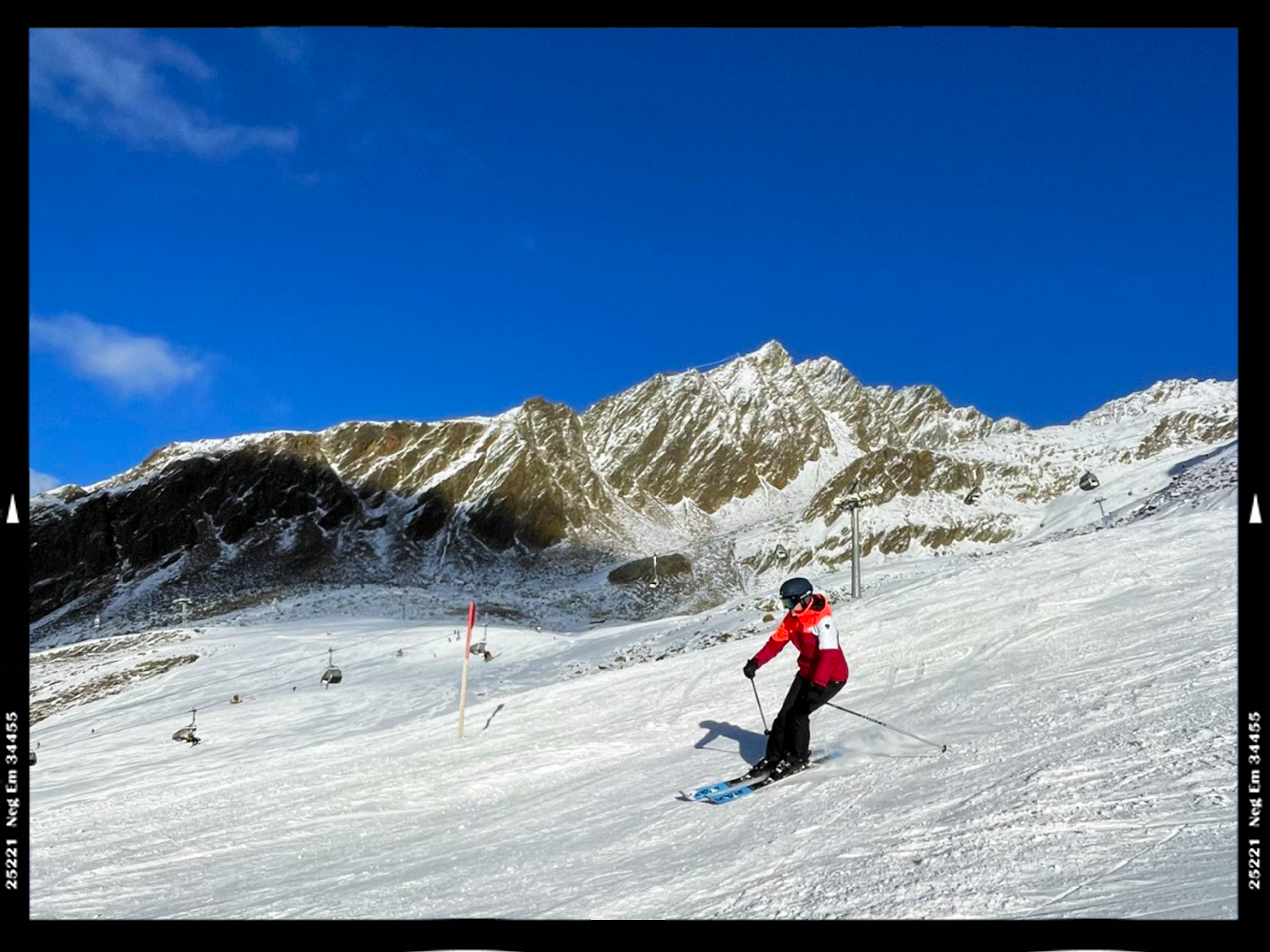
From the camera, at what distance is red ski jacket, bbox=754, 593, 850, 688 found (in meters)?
8.55

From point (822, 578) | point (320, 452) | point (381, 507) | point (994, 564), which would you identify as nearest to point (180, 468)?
point (320, 452)

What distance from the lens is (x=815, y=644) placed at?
873 centimetres

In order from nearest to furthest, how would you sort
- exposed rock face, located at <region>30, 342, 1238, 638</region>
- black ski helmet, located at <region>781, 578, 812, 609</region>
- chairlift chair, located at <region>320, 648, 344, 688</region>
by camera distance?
black ski helmet, located at <region>781, 578, 812, 609</region> → chairlift chair, located at <region>320, 648, 344, 688</region> → exposed rock face, located at <region>30, 342, 1238, 638</region>

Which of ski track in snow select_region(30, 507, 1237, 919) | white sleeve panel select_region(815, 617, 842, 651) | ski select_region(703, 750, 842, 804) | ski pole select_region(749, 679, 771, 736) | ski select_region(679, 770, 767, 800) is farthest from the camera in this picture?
ski pole select_region(749, 679, 771, 736)

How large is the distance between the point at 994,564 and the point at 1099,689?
10173 mm

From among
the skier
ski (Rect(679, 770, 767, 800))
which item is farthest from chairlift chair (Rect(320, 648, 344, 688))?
the skier

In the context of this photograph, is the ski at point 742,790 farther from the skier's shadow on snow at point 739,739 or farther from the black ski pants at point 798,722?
the skier's shadow on snow at point 739,739

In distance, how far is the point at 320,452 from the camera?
157 metres

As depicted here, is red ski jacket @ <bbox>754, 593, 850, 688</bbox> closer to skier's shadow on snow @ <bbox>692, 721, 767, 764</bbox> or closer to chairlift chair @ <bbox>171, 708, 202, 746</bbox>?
skier's shadow on snow @ <bbox>692, 721, 767, 764</bbox>

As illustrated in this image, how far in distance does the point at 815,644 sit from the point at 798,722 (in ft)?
2.69

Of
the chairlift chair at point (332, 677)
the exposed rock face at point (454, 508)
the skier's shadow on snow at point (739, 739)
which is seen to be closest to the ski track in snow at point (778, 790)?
the skier's shadow on snow at point (739, 739)

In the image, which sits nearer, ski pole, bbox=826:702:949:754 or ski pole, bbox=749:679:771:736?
ski pole, bbox=826:702:949:754

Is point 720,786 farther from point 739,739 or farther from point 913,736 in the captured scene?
point 739,739

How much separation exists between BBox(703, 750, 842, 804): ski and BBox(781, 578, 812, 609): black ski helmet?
5.47ft
